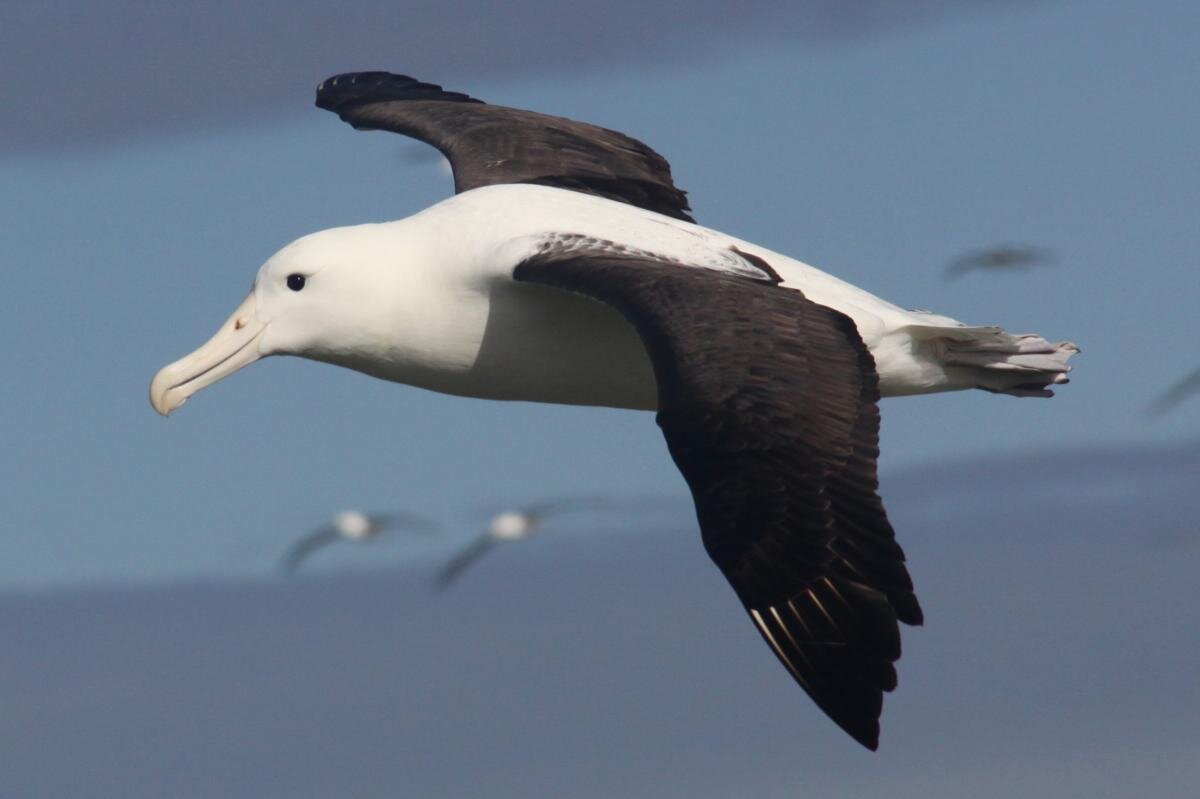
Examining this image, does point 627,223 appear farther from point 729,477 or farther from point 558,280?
point 729,477

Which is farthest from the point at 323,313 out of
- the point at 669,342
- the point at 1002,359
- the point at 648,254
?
the point at 1002,359

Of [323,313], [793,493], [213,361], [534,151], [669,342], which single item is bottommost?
[793,493]

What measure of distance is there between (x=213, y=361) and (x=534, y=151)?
2843 mm

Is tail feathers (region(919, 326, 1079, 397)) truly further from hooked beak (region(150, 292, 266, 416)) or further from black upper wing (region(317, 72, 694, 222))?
hooked beak (region(150, 292, 266, 416))

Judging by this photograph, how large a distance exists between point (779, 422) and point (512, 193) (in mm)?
2977

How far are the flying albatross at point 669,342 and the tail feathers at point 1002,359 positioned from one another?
0.04 ft

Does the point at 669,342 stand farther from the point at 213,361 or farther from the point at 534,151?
the point at 534,151

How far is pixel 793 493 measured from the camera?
34.9 feet

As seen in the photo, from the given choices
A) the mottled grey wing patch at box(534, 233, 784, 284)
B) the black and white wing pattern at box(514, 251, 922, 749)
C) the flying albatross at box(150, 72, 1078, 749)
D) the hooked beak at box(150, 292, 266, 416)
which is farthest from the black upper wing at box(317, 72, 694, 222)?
the black and white wing pattern at box(514, 251, 922, 749)

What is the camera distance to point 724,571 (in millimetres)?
10656

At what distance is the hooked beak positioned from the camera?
12.7 metres

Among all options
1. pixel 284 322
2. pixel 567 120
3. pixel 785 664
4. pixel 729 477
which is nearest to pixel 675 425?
pixel 729 477

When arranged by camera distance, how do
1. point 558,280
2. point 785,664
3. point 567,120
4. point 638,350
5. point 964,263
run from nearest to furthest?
point 785,664 < point 558,280 < point 638,350 < point 567,120 < point 964,263

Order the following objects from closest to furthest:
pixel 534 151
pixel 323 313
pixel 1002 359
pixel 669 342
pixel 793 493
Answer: pixel 793 493, pixel 669 342, pixel 323 313, pixel 1002 359, pixel 534 151
